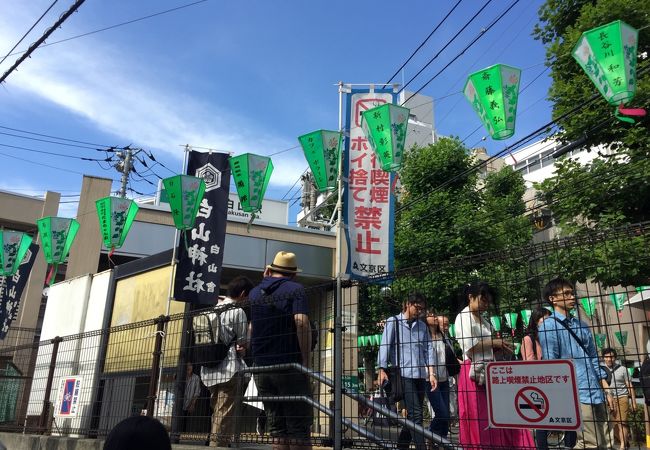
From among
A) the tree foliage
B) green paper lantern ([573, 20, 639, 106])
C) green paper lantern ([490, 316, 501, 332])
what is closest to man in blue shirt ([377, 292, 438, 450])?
green paper lantern ([490, 316, 501, 332])

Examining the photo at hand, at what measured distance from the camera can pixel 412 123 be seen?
40312 mm

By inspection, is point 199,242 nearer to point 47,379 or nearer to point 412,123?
point 47,379

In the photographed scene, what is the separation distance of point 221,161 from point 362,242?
14.8ft

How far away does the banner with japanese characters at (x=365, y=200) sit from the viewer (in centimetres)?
645

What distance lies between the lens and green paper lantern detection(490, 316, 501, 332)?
4.11 m

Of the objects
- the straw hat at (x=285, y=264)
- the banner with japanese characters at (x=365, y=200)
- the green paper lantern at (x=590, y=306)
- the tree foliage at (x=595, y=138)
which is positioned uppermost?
the tree foliage at (x=595, y=138)

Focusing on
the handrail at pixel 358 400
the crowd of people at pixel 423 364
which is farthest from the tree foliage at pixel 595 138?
the handrail at pixel 358 400

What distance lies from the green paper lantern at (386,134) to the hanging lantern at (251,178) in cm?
243

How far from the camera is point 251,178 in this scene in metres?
8.99

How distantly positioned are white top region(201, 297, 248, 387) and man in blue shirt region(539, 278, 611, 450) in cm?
302

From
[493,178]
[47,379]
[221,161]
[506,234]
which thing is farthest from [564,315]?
[493,178]

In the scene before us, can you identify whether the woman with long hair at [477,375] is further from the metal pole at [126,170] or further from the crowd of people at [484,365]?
the metal pole at [126,170]

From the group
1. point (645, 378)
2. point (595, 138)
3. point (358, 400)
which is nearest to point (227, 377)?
point (358, 400)

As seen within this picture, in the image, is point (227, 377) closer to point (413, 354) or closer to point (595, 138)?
point (413, 354)
